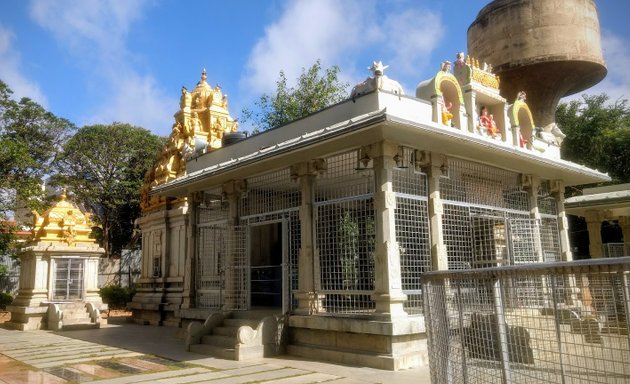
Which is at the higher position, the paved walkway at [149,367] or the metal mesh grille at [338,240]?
the metal mesh grille at [338,240]

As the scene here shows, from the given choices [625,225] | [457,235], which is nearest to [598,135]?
[625,225]

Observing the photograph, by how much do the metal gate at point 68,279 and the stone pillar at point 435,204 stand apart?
39.4 ft

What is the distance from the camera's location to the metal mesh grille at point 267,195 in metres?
11.3

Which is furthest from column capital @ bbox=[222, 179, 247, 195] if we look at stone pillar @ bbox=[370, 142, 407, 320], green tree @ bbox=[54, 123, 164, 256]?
green tree @ bbox=[54, 123, 164, 256]

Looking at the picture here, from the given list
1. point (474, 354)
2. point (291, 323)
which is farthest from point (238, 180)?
point (474, 354)

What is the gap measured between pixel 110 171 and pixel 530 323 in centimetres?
3194

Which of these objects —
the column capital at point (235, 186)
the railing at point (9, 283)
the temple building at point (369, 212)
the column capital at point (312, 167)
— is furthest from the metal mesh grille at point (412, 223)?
the railing at point (9, 283)

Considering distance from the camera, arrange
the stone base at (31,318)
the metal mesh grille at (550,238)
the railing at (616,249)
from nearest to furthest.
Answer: the metal mesh grille at (550,238)
the stone base at (31,318)
the railing at (616,249)

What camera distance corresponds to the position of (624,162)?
24.0 metres

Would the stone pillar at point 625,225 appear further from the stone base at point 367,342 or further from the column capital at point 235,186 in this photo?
the column capital at point 235,186

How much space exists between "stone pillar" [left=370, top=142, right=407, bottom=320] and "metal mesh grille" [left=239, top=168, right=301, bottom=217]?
2.96 m

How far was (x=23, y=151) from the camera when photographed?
2234cm

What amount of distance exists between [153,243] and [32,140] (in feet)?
56.4

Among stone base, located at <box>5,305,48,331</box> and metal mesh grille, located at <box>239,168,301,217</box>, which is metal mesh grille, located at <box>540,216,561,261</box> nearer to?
metal mesh grille, located at <box>239,168,301,217</box>
